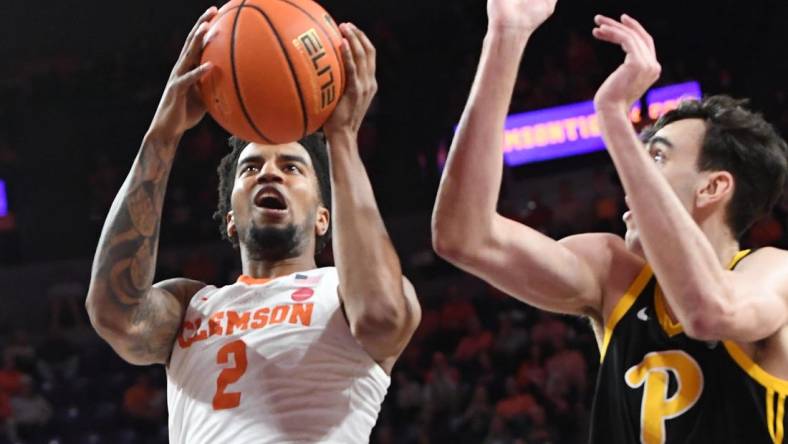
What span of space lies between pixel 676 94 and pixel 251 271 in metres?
8.72

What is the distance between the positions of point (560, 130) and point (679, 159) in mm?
8908

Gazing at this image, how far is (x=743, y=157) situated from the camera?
2.71m

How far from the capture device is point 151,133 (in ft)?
10.2

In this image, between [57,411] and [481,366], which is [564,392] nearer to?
[481,366]

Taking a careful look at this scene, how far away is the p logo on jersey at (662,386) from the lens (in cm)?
250

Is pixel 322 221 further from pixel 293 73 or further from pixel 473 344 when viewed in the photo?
pixel 473 344

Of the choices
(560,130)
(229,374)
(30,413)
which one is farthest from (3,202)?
(229,374)

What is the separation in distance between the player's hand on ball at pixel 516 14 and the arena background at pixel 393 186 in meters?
5.68

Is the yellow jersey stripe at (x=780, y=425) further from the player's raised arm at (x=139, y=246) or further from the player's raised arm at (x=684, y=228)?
the player's raised arm at (x=139, y=246)

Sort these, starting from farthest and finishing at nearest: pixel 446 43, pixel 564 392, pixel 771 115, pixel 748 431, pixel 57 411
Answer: pixel 446 43, pixel 771 115, pixel 57 411, pixel 564 392, pixel 748 431

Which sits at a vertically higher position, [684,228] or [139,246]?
[684,228]

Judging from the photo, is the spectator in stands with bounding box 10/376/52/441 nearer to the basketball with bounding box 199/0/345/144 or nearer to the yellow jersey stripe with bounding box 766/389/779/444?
the basketball with bounding box 199/0/345/144

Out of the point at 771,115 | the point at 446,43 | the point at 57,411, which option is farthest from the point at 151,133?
the point at 446,43

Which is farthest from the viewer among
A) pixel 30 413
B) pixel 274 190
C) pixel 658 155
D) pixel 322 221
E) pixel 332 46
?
pixel 30 413
